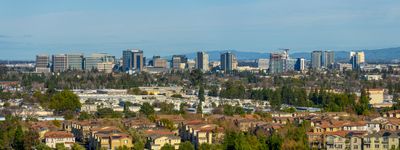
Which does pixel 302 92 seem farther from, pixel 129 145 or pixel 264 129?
pixel 129 145

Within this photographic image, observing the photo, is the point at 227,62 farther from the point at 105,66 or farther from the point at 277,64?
the point at 105,66

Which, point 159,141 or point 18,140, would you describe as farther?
point 159,141

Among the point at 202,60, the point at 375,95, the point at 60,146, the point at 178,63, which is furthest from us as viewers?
the point at 178,63

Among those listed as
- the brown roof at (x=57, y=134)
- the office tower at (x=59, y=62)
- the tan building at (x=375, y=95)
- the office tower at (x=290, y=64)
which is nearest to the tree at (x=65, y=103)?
the brown roof at (x=57, y=134)

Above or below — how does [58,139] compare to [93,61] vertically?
below

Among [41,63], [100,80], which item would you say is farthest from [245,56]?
[100,80]

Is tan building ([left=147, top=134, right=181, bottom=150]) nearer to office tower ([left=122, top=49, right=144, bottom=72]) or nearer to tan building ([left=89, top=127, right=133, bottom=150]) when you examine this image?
tan building ([left=89, top=127, right=133, bottom=150])

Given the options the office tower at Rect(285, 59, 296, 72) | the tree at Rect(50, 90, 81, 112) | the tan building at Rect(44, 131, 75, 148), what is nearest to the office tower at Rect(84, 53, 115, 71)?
the office tower at Rect(285, 59, 296, 72)

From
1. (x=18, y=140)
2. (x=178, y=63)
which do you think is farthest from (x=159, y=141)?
(x=178, y=63)
